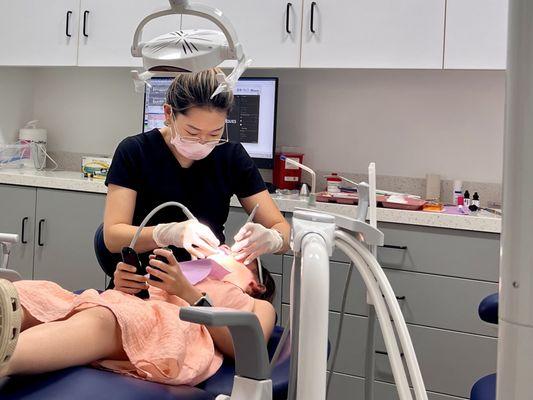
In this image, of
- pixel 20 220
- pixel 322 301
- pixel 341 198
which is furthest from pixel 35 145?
pixel 322 301

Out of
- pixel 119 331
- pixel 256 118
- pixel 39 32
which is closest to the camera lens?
pixel 119 331

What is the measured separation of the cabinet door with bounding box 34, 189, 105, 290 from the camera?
2994mm

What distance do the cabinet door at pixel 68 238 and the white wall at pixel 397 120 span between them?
0.98 meters

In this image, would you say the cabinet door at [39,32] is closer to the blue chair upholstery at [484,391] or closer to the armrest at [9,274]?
the armrest at [9,274]

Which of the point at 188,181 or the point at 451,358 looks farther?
the point at 451,358

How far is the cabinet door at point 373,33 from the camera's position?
2547mm

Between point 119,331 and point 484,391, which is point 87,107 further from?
point 484,391

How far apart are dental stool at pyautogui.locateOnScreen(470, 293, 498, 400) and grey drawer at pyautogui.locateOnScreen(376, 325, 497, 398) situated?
82 cm

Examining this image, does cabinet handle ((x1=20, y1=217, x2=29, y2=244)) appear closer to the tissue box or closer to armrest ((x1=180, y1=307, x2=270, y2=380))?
the tissue box

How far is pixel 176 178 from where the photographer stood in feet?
6.33

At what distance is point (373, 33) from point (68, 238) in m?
1.66

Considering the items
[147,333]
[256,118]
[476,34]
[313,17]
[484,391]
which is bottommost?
[484,391]

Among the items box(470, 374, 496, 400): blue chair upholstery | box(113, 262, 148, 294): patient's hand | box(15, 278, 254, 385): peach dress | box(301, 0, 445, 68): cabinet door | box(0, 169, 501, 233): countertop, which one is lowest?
box(470, 374, 496, 400): blue chair upholstery

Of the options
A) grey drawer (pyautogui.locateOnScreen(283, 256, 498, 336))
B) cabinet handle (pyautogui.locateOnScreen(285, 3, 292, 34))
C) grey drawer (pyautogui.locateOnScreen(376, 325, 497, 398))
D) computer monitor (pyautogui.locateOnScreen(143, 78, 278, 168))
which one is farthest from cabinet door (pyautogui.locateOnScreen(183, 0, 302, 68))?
grey drawer (pyautogui.locateOnScreen(376, 325, 497, 398))
